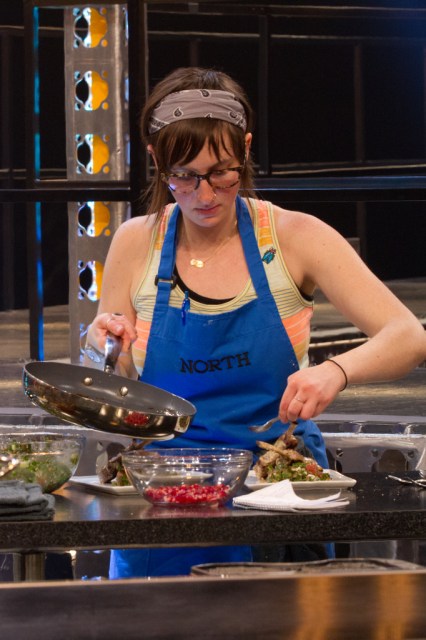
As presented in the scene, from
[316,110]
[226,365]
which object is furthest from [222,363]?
[316,110]

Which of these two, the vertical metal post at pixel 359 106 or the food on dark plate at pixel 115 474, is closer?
the food on dark plate at pixel 115 474

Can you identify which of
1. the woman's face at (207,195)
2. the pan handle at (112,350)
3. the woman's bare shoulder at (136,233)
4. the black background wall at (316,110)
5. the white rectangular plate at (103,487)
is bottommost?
the white rectangular plate at (103,487)

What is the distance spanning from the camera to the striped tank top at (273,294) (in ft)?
7.06

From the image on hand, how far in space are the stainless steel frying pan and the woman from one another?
0.17 m

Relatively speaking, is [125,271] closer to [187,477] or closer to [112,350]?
[112,350]

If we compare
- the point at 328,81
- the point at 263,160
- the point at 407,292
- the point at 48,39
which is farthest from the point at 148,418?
the point at 328,81

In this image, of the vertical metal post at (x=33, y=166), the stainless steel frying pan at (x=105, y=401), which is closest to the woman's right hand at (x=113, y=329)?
the stainless steel frying pan at (x=105, y=401)

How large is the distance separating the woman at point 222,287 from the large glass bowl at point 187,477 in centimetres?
26

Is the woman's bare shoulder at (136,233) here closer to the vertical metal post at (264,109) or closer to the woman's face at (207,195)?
the woman's face at (207,195)

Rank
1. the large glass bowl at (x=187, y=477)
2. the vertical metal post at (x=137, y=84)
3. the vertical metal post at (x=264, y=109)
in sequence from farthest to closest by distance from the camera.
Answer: the vertical metal post at (x=264, y=109)
the vertical metal post at (x=137, y=84)
the large glass bowl at (x=187, y=477)

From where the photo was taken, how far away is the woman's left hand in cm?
180

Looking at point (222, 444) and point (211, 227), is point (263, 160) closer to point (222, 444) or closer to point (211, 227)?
point (211, 227)

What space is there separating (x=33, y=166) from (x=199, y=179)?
Answer: 1.54 meters

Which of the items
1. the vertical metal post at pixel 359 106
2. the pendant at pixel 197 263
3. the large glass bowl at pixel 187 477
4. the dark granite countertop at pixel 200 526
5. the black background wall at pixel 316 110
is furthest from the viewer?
the vertical metal post at pixel 359 106
